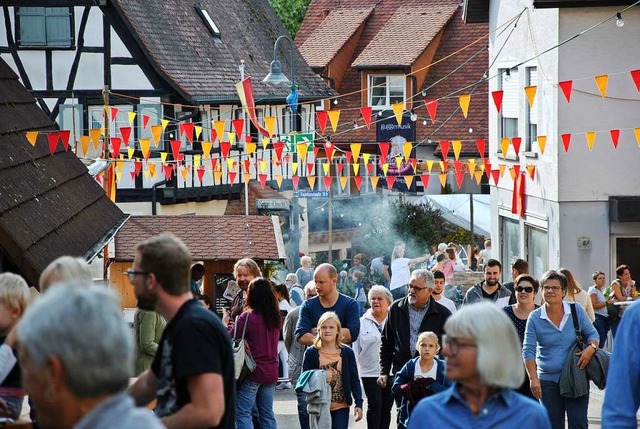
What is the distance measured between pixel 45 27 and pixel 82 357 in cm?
3327

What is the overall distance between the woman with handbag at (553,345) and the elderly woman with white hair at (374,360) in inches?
53.3

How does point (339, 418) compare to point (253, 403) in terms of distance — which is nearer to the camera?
point (339, 418)

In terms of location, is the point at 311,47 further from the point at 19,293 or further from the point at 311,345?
the point at 19,293

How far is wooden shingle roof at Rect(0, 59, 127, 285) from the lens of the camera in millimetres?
11375

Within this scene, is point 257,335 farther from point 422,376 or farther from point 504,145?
point 504,145

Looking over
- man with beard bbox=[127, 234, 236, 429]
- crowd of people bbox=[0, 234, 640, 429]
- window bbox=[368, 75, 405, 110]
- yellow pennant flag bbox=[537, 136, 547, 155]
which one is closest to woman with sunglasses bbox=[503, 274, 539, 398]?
crowd of people bbox=[0, 234, 640, 429]

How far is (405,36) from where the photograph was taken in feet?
164

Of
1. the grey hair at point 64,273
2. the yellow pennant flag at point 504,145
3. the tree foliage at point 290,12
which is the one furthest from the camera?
the tree foliage at point 290,12

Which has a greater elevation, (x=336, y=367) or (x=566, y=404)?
(x=336, y=367)

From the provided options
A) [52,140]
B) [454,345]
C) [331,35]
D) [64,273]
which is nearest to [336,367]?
[52,140]

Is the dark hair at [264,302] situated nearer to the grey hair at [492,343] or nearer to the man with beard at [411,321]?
the man with beard at [411,321]

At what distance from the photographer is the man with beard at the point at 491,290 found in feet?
43.9

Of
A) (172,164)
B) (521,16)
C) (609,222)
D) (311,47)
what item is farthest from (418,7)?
(609,222)

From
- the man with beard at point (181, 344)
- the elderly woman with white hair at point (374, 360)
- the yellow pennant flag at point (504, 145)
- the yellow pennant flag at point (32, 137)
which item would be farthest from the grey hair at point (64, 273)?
the yellow pennant flag at point (504, 145)
